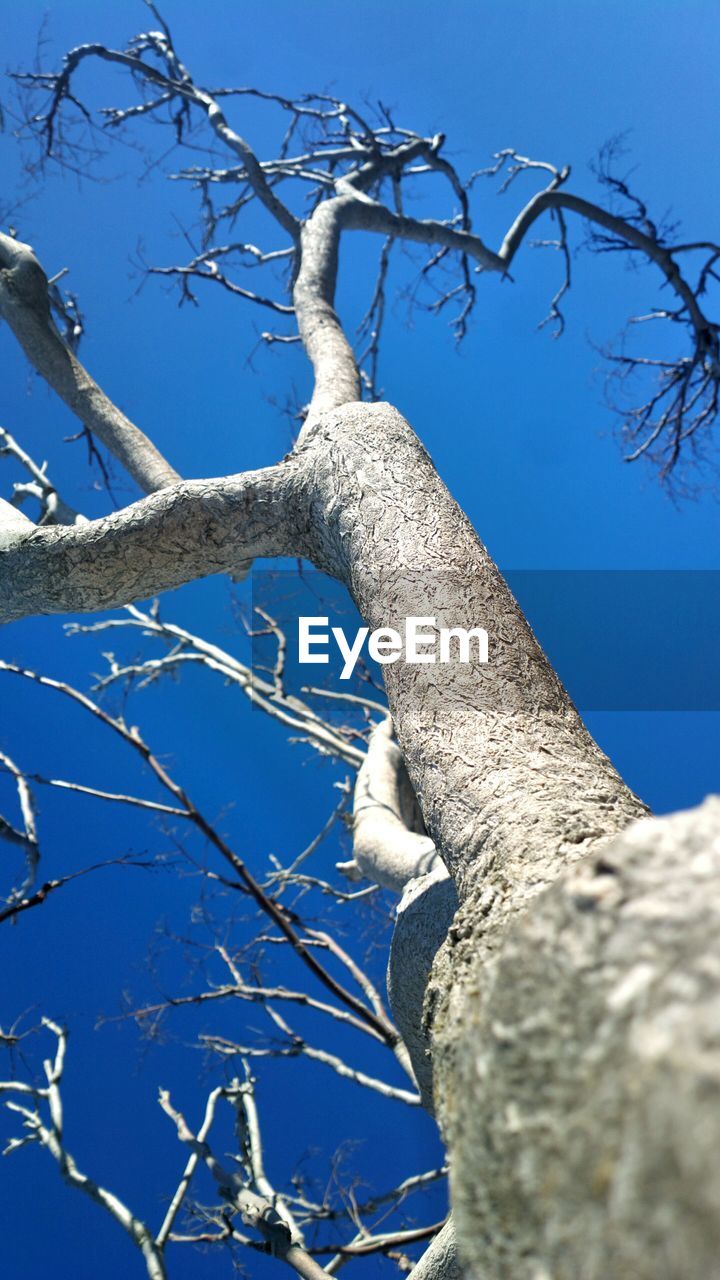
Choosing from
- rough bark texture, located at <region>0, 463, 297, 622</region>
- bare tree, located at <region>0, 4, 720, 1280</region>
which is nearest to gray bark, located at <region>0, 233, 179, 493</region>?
bare tree, located at <region>0, 4, 720, 1280</region>

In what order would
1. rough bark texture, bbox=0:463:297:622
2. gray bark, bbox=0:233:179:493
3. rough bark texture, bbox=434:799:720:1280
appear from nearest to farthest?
1. rough bark texture, bbox=434:799:720:1280
2. rough bark texture, bbox=0:463:297:622
3. gray bark, bbox=0:233:179:493

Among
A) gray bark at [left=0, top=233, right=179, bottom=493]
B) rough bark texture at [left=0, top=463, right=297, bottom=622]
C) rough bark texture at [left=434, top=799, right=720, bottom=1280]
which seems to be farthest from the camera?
gray bark at [left=0, top=233, right=179, bottom=493]

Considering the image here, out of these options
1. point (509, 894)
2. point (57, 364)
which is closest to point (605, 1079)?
point (509, 894)

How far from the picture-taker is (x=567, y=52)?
12.8m

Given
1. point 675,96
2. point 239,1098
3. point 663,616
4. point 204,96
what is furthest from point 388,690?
point 675,96

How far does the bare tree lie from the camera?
0.42 m

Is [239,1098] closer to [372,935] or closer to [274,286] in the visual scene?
[372,935]

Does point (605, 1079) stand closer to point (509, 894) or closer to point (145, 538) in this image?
point (509, 894)

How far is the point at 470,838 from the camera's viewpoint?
1130 mm

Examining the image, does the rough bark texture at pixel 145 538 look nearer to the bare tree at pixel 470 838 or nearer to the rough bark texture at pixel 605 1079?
the bare tree at pixel 470 838

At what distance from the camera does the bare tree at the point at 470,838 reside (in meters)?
0.42

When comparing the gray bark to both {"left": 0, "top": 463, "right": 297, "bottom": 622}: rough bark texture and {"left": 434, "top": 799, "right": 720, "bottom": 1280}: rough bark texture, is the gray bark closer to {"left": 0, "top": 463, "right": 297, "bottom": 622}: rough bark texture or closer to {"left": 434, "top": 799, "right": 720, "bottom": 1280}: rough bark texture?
{"left": 0, "top": 463, "right": 297, "bottom": 622}: rough bark texture

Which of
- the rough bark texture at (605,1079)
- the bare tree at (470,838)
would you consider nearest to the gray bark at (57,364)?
the bare tree at (470,838)

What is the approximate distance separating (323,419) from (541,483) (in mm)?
15477
